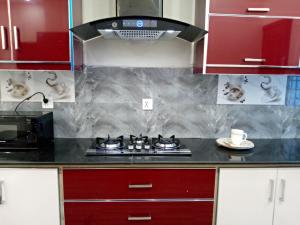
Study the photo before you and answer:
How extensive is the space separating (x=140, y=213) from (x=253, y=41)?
1.45 metres

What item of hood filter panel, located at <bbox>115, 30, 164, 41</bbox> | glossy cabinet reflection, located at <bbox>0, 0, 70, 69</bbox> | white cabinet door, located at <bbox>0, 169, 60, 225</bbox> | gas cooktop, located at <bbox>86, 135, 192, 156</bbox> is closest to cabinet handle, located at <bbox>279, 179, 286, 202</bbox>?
gas cooktop, located at <bbox>86, 135, 192, 156</bbox>

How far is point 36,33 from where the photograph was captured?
1847 mm

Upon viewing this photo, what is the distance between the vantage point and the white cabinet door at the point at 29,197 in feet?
5.64

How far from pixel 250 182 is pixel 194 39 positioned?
115 cm

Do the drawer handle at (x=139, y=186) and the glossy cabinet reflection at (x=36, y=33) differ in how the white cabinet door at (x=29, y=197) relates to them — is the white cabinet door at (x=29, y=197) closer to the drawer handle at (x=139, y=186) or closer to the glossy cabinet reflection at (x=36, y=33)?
the drawer handle at (x=139, y=186)

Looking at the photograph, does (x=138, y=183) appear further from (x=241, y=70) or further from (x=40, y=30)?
(x=40, y=30)

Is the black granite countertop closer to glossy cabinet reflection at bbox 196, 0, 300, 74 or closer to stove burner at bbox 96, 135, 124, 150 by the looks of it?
stove burner at bbox 96, 135, 124, 150

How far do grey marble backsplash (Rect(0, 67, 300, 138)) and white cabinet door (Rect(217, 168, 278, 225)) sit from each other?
63 cm

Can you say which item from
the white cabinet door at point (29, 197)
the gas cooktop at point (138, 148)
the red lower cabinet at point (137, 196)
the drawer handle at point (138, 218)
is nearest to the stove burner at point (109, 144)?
the gas cooktop at point (138, 148)

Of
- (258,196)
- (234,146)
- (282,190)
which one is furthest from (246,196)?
(234,146)

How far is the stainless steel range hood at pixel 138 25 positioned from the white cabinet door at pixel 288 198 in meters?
1.13

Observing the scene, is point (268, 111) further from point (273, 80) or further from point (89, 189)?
point (89, 189)

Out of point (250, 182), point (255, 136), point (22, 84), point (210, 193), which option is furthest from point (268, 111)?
point (22, 84)

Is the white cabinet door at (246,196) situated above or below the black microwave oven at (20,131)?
below
